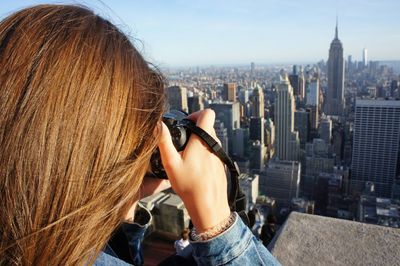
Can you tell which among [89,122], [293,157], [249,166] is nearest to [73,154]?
[89,122]

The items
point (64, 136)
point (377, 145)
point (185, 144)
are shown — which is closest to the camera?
point (64, 136)

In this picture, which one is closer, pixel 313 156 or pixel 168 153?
pixel 168 153

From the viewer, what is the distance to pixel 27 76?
24cm

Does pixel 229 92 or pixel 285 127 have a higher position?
pixel 229 92

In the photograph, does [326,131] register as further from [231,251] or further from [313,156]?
[231,251]

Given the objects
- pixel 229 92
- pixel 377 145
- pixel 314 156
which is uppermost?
pixel 229 92

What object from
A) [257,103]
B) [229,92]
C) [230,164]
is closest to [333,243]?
[230,164]

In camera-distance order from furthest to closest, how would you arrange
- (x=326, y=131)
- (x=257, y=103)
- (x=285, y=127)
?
(x=257, y=103), (x=285, y=127), (x=326, y=131)

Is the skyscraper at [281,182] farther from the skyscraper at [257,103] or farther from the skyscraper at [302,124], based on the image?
the skyscraper at [257,103]

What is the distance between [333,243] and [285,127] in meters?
16.2

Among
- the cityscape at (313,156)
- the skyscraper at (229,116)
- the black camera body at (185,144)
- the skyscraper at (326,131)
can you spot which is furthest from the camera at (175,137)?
the skyscraper at (326,131)

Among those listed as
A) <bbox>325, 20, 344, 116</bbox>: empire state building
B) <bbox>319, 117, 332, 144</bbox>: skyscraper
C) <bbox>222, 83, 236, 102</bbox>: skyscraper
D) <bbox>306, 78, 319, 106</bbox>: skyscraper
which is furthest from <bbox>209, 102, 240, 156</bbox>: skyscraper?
<bbox>306, 78, 319, 106</bbox>: skyscraper

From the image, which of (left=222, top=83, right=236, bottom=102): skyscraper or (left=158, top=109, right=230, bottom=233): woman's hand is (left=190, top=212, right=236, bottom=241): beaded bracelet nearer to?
(left=158, top=109, right=230, bottom=233): woman's hand

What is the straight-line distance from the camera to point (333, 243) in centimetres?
67
